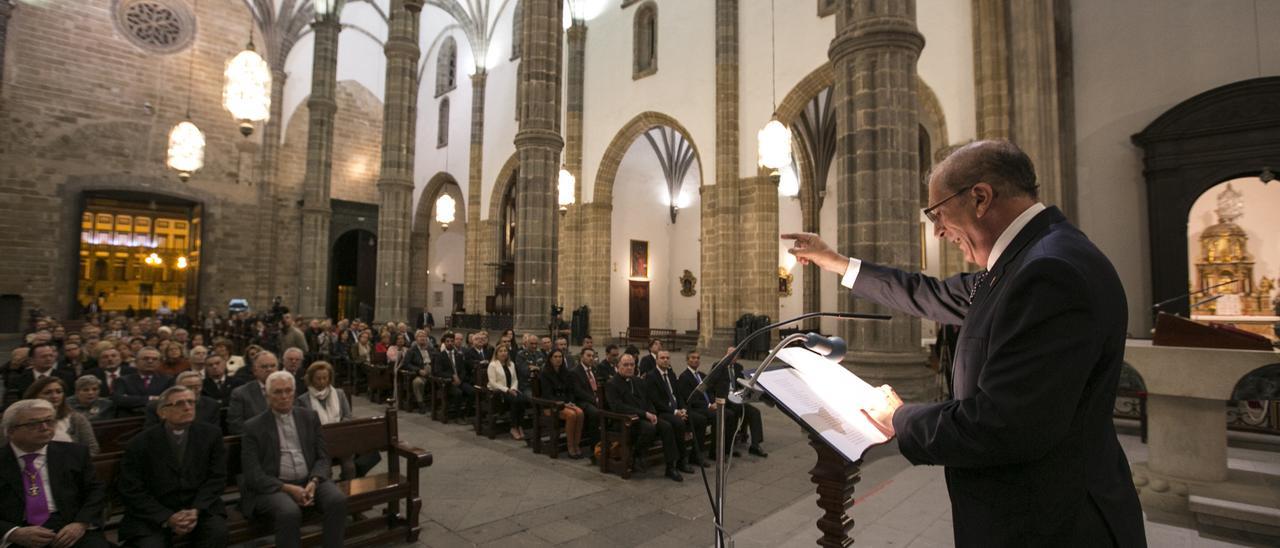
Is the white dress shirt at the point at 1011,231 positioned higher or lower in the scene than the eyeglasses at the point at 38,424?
higher

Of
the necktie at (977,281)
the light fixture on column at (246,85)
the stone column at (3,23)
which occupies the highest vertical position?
the stone column at (3,23)

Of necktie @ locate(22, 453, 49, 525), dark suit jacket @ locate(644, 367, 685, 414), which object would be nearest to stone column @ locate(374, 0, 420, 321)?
dark suit jacket @ locate(644, 367, 685, 414)

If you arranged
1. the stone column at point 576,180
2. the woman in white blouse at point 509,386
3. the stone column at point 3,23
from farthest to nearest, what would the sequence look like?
Result: the stone column at point 576,180, the stone column at point 3,23, the woman in white blouse at point 509,386

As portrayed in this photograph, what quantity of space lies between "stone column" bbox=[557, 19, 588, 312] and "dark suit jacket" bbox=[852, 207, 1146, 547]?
18.9 meters

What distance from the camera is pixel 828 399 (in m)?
1.46

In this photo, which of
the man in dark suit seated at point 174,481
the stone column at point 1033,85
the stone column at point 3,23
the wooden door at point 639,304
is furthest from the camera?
the wooden door at point 639,304

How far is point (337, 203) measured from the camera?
81.7ft

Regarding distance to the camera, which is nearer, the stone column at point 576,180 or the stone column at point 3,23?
the stone column at point 3,23

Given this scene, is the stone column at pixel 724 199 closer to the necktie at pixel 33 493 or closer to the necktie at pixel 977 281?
the necktie at pixel 33 493

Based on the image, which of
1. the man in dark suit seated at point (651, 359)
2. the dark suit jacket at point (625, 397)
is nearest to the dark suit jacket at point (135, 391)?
the dark suit jacket at point (625, 397)

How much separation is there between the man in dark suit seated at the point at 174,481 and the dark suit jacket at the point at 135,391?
2.30 meters

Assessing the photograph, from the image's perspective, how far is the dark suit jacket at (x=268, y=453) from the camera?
3674 mm

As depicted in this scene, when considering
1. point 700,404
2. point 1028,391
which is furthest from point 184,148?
point 1028,391

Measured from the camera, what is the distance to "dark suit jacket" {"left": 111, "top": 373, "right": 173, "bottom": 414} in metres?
5.32
